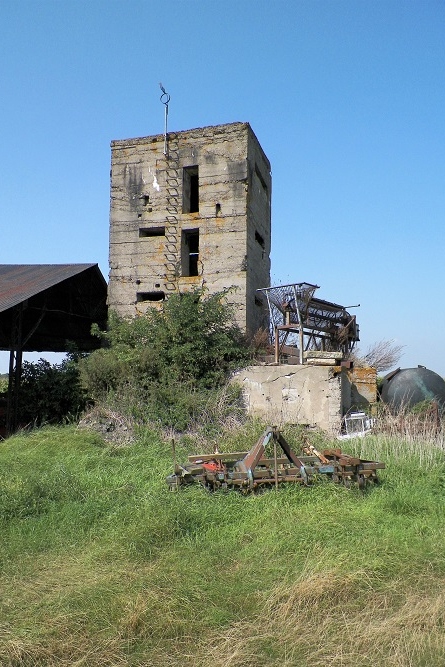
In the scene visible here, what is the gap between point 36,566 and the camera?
4.87m

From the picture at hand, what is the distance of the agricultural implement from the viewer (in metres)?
6.72

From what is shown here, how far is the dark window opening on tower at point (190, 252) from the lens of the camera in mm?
15227

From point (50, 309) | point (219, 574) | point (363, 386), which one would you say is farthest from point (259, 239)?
point (219, 574)

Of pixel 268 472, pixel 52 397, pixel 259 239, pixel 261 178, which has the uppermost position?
pixel 261 178

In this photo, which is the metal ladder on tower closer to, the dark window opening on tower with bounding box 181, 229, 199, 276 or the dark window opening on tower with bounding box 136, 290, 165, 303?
the dark window opening on tower with bounding box 181, 229, 199, 276

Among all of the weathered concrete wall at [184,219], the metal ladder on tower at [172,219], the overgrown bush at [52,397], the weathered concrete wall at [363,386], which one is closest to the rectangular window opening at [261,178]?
the weathered concrete wall at [184,219]

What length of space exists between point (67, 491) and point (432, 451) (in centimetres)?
558

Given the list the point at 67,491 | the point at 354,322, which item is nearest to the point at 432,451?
the point at 67,491

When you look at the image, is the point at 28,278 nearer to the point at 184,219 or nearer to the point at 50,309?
the point at 50,309

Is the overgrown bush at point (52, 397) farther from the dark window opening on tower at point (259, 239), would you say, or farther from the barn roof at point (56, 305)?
the dark window opening on tower at point (259, 239)

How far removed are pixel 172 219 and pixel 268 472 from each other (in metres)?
9.91

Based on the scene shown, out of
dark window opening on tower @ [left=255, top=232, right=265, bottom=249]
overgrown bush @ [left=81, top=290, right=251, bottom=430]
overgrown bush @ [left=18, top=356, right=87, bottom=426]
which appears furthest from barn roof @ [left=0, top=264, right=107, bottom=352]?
dark window opening on tower @ [left=255, top=232, right=265, bottom=249]

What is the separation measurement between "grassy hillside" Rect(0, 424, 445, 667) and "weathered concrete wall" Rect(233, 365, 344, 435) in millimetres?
3882

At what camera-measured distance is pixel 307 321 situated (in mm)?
13664
